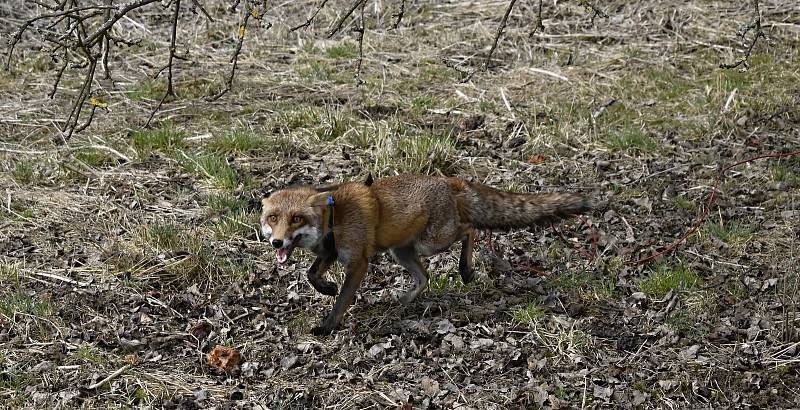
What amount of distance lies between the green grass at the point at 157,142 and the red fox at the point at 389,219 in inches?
130

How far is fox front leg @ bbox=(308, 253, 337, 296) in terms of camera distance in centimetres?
604

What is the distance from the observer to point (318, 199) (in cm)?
576

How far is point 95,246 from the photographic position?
710cm

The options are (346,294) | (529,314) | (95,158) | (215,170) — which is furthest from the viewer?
(95,158)

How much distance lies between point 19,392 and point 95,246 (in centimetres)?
193

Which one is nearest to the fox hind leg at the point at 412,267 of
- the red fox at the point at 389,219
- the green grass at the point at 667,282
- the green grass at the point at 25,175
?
the red fox at the point at 389,219

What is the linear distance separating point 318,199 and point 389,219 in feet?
1.88

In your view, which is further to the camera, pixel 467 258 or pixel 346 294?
pixel 467 258

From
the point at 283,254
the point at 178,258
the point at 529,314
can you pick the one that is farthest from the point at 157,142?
the point at 529,314

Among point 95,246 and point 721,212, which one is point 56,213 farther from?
point 721,212

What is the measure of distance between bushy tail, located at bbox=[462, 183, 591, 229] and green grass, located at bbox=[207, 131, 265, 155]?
302cm

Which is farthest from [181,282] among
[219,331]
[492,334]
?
[492,334]

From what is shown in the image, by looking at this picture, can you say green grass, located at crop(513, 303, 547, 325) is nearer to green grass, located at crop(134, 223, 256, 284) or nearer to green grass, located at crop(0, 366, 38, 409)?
green grass, located at crop(134, 223, 256, 284)

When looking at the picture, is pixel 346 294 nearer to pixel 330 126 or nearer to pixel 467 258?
pixel 467 258
